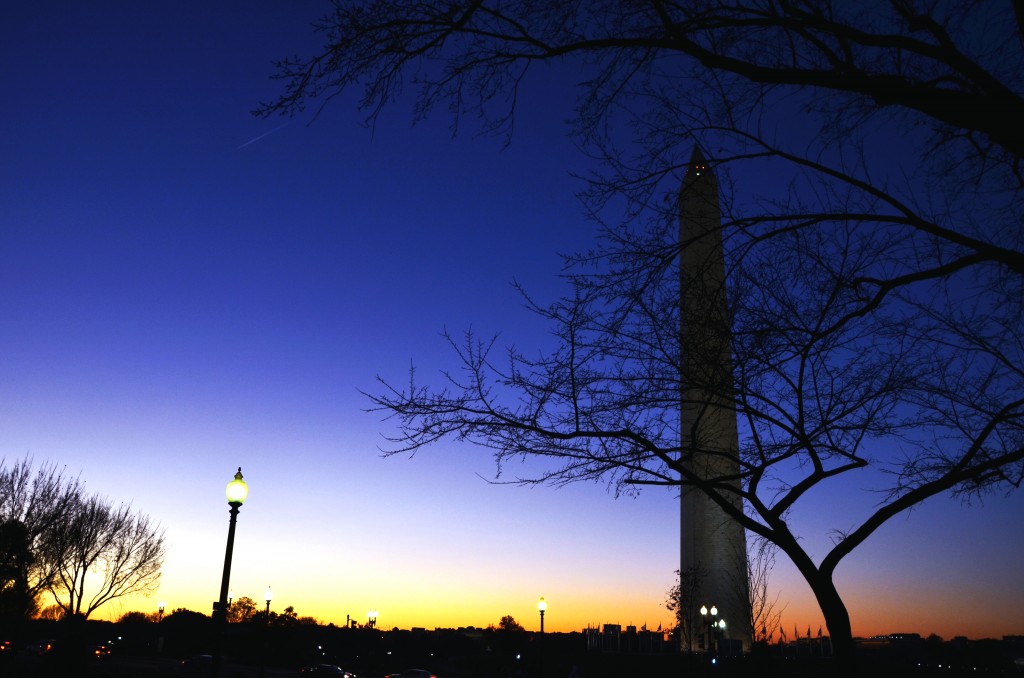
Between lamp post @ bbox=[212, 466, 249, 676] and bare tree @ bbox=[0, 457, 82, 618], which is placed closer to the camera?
lamp post @ bbox=[212, 466, 249, 676]

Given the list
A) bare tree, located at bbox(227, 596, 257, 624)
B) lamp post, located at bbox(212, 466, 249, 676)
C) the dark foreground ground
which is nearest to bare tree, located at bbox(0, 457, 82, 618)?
the dark foreground ground

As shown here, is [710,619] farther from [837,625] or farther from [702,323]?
[702,323]

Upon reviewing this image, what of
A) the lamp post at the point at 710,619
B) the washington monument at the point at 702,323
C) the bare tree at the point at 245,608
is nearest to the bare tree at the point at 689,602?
the lamp post at the point at 710,619

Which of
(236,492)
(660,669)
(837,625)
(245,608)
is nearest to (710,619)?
(660,669)

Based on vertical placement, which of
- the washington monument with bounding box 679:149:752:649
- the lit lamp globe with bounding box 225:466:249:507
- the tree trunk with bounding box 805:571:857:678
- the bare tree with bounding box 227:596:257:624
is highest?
the washington monument with bounding box 679:149:752:649

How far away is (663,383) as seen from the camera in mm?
8500

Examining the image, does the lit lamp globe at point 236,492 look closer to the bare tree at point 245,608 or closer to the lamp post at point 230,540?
the lamp post at point 230,540

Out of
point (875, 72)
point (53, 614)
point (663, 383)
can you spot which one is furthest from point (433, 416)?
point (53, 614)

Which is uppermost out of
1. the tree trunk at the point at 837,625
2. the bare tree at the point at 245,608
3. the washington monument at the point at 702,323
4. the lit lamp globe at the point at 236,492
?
the washington monument at the point at 702,323

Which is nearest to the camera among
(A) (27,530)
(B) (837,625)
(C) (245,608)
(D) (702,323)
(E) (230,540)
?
(D) (702,323)

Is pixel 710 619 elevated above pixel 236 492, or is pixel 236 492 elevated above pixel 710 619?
pixel 236 492

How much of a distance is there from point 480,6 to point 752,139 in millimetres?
2738

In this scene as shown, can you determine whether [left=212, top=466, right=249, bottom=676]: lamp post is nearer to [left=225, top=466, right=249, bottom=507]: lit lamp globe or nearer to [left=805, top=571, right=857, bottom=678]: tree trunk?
[left=225, top=466, right=249, bottom=507]: lit lamp globe

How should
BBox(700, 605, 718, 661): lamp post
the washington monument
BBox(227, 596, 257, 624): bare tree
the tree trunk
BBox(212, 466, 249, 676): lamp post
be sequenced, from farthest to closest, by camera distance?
BBox(227, 596, 257, 624): bare tree < BBox(700, 605, 718, 661): lamp post < BBox(212, 466, 249, 676): lamp post < the tree trunk < the washington monument
